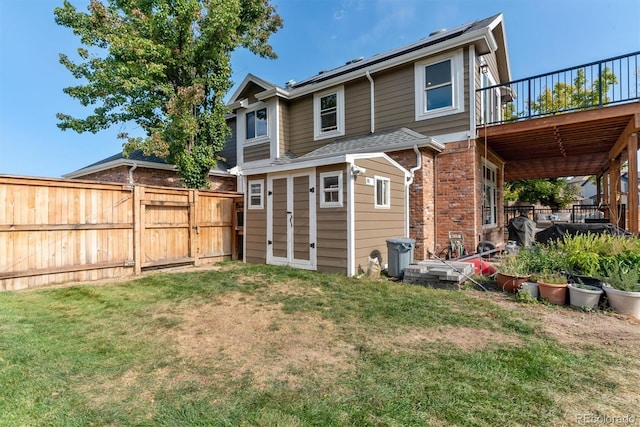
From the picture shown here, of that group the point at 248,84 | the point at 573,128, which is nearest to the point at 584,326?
the point at 573,128

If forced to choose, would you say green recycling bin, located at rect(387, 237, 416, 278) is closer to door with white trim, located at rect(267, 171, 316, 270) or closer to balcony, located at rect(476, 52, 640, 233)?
door with white trim, located at rect(267, 171, 316, 270)

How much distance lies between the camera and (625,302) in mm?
4004

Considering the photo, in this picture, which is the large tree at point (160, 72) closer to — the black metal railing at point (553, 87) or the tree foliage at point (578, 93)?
the black metal railing at point (553, 87)

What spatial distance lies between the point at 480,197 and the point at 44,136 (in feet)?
59.4

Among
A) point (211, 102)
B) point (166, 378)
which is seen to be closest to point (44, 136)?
point (211, 102)

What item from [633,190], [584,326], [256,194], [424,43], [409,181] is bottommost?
[584,326]

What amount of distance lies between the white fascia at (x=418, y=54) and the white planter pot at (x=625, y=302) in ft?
21.8

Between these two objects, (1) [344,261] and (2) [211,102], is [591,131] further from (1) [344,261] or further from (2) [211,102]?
(2) [211,102]

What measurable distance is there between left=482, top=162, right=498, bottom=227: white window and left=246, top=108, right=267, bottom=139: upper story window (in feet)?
27.6

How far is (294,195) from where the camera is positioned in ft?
23.6

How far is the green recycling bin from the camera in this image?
6.43 metres

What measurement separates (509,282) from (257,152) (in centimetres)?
1022

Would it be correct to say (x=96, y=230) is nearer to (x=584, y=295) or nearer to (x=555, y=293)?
(x=555, y=293)

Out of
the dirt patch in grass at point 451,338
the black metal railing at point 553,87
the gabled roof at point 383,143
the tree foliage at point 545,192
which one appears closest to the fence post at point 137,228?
→ the gabled roof at point 383,143
